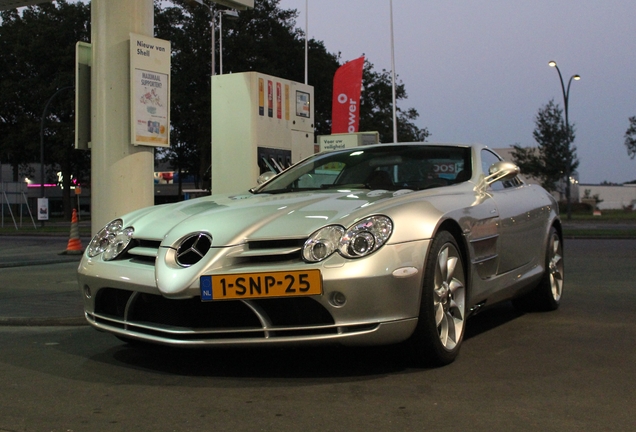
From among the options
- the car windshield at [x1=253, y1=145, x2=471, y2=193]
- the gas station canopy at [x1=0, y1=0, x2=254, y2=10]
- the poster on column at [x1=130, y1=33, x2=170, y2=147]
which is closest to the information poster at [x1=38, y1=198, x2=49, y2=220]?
the gas station canopy at [x1=0, y1=0, x2=254, y2=10]

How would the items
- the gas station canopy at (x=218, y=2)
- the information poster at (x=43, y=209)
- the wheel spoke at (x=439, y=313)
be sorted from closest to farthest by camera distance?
the wheel spoke at (x=439, y=313) → the gas station canopy at (x=218, y=2) → the information poster at (x=43, y=209)

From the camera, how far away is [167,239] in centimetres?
427

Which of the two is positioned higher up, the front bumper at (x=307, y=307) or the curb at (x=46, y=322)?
the front bumper at (x=307, y=307)

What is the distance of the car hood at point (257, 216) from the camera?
161 inches

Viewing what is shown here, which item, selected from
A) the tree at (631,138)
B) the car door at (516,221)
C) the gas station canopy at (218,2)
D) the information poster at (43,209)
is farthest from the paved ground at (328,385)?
the tree at (631,138)

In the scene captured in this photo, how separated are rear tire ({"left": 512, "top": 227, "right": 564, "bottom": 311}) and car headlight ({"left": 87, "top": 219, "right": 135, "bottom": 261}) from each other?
10.7 ft

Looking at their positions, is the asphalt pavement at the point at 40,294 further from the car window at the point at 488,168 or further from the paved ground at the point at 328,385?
the car window at the point at 488,168

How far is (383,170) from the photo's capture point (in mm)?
5402

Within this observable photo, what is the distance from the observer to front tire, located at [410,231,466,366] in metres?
4.11

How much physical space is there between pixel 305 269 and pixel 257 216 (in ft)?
1.88

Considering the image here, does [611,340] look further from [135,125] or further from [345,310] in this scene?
[135,125]

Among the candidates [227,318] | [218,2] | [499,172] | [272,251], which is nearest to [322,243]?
[272,251]

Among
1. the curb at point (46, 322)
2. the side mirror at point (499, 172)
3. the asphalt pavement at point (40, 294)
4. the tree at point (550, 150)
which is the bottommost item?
the curb at point (46, 322)

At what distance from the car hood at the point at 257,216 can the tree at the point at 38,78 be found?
4345 cm
